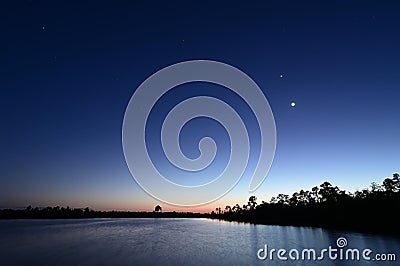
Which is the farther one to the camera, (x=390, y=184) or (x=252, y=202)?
(x=252, y=202)

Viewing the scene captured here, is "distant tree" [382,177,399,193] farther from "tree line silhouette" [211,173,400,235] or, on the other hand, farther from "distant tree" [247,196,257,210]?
"distant tree" [247,196,257,210]

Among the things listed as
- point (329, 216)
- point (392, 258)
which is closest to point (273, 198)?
point (329, 216)

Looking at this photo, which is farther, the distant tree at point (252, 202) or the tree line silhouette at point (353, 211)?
the distant tree at point (252, 202)

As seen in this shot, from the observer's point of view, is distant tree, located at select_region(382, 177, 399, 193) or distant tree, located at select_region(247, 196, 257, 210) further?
distant tree, located at select_region(247, 196, 257, 210)

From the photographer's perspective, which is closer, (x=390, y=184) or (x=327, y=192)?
(x=390, y=184)

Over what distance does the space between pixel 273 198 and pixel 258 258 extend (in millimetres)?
134703

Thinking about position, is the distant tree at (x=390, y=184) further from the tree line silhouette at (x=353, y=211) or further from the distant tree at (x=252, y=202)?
the distant tree at (x=252, y=202)

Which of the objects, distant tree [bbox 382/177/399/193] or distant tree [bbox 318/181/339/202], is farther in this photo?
distant tree [bbox 318/181/339/202]

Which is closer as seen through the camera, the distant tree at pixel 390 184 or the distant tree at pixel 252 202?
the distant tree at pixel 390 184

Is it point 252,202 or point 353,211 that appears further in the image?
point 252,202

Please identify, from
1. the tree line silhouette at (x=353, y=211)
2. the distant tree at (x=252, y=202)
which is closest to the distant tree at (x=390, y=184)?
the tree line silhouette at (x=353, y=211)

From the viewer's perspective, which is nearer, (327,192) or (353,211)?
(353,211)

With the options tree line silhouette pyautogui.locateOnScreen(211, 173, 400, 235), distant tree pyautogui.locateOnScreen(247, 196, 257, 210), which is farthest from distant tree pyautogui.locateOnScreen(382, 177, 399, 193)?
distant tree pyautogui.locateOnScreen(247, 196, 257, 210)

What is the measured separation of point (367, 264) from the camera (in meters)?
23.7
